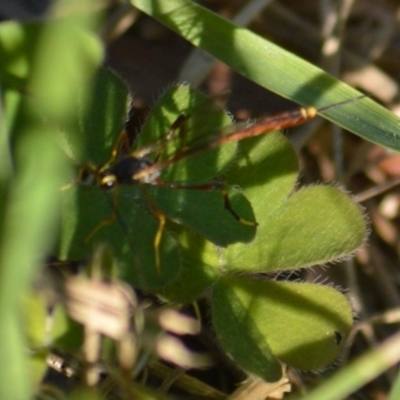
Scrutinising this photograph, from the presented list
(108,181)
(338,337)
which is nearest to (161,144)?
(108,181)

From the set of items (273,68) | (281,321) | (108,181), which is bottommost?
(281,321)

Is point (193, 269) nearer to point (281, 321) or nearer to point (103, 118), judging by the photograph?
point (281, 321)

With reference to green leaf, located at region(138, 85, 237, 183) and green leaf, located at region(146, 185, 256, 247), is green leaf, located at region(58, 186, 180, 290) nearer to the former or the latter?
green leaf, located at region(146, 185, 256, 247)

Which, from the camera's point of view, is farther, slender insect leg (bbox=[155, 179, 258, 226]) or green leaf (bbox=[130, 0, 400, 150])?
green leaf (bbox=[130, 0, 400, 150])

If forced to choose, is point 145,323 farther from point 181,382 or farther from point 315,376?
point 315,376

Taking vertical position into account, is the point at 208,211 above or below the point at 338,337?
above

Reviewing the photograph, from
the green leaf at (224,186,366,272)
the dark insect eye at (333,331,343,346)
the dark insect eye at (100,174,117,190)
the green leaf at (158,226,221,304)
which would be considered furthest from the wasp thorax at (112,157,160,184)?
the dark insect eye at (333,331,343,346)

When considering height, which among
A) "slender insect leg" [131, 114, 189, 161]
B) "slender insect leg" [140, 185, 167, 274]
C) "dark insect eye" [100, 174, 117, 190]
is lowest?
"slender insect leg" [140, 185, 167, 274]
